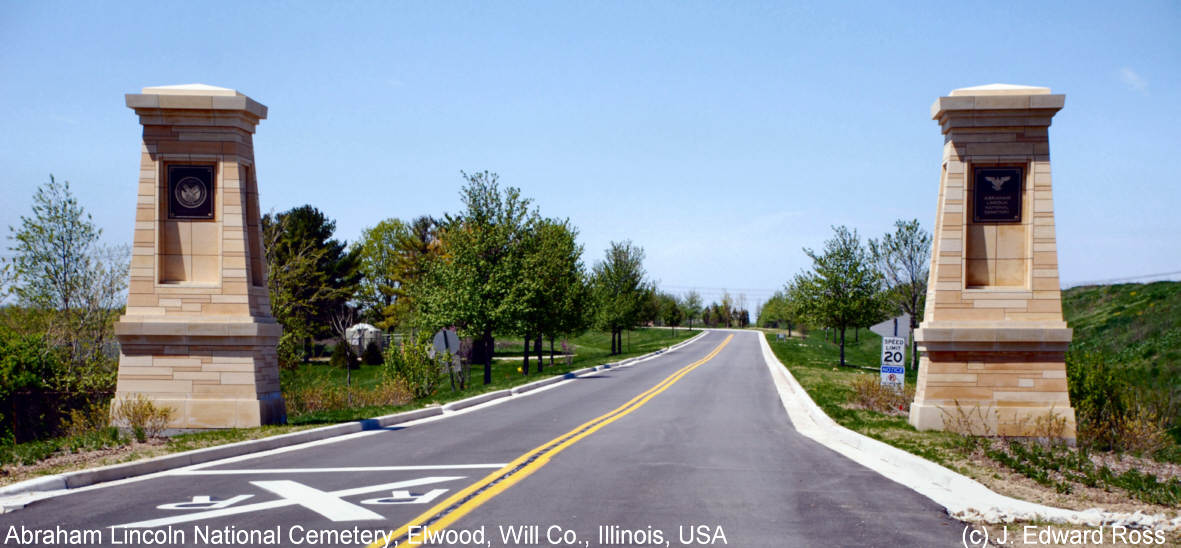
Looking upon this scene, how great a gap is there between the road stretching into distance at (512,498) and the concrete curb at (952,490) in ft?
0.85

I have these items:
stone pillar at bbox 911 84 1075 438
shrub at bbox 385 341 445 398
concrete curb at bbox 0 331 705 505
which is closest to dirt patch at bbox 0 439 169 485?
concrete curb at bbox 0 331 705 505

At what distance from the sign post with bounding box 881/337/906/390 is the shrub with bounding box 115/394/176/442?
14383 mm

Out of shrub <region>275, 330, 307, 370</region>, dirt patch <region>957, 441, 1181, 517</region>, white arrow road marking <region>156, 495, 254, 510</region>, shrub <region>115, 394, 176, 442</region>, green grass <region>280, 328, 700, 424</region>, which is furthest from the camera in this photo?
shrub <region>275, 330, 307, 370</region>

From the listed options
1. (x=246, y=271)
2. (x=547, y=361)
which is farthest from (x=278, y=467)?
(x=547, y=361)

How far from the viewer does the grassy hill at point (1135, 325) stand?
2716 cm

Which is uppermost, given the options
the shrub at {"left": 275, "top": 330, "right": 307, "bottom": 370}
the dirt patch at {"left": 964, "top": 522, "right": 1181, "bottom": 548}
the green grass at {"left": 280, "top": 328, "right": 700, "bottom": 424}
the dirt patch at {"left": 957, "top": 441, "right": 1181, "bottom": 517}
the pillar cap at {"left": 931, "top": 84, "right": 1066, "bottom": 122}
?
the pillar cap at {"left": 931, "top": 84, "right": 1066, "bottom": 122}

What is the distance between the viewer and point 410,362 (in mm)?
24391

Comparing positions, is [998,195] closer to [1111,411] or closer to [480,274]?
[1111,411]

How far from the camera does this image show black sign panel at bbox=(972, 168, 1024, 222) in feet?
44.6

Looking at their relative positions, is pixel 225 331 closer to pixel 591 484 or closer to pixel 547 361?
pixel 591 484

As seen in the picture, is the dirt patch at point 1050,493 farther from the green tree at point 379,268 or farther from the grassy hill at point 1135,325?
the green tree at point 379,268

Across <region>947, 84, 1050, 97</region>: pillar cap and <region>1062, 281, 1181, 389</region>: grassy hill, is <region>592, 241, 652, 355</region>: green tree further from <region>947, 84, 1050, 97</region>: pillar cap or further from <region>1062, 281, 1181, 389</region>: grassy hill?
<region>947, 84, 1050, 97</region>: pillar cap

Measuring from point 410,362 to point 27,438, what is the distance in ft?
31.3

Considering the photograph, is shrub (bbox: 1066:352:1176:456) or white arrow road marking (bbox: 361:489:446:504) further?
shrub (bbox: 1066:352:1176:456)
